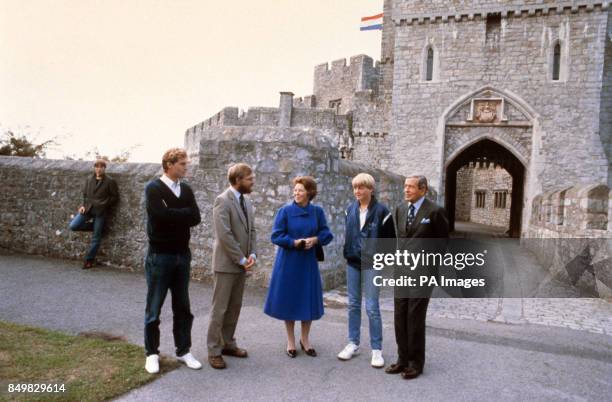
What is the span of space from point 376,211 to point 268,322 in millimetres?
1823

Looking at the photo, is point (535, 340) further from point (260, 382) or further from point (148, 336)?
point (148, 336)

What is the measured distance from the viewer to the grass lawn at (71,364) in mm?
3076

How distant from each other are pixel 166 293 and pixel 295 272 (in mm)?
1076

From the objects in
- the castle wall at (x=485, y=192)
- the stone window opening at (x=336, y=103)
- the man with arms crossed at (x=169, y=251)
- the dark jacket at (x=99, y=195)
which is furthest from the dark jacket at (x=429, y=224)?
the stone window opening at (x=336, y=103)

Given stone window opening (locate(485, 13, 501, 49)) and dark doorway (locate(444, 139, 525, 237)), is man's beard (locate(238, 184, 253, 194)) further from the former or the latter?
dark doorway (locate(444, 139, 525, 237))

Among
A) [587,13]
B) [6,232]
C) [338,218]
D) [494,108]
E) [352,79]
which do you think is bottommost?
[6,232]

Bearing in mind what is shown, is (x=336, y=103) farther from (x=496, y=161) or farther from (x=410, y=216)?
(x=410, y=216)

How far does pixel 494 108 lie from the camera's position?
1633 centimetres

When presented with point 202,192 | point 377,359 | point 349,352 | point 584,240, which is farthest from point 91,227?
point 584,240

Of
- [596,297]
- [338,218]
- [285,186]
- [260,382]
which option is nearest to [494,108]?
[596,297]

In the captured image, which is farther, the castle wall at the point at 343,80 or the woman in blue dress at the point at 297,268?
the castle wall at the point at 343,80

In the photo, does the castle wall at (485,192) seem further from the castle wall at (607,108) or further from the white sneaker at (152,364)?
the white sneaker at (152,364)

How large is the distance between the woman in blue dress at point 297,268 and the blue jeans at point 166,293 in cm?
73

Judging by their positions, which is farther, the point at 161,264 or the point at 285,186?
the point at 285,186
